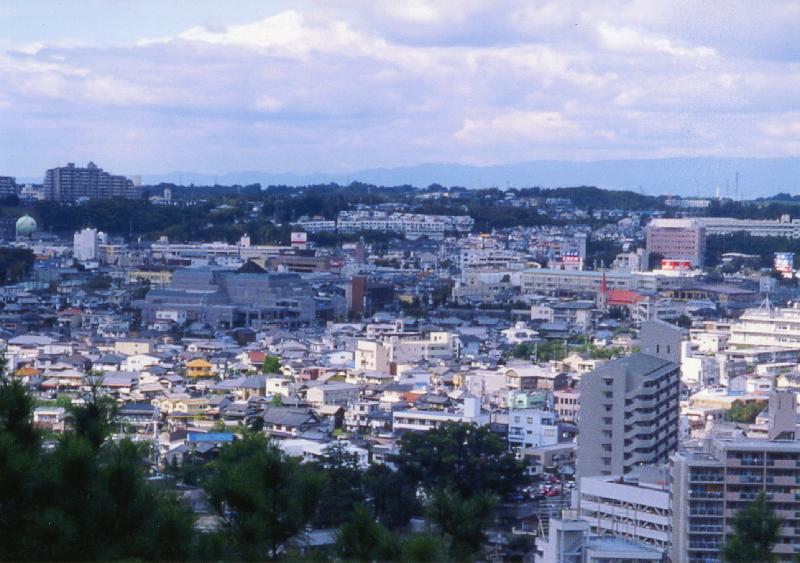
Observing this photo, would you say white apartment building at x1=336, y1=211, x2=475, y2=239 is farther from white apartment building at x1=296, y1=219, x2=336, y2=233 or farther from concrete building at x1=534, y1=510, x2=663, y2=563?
concrete building at x1=534, y1=510, x2=663, y2=563

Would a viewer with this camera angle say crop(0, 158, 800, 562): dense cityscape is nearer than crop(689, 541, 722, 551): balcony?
Yes

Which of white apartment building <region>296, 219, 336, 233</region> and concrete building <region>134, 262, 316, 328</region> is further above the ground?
white apartment building <region>296, 219, 336, 233</region>

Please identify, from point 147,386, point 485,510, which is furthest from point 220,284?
point 485,510

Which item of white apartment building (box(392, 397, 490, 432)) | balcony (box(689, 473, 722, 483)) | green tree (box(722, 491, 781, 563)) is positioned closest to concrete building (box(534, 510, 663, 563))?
green tree (box(722, 491, 781, 563))

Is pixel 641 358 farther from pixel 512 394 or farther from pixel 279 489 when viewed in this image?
pixel 279 489

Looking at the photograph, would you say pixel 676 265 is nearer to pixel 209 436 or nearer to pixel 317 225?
pixel 317 225

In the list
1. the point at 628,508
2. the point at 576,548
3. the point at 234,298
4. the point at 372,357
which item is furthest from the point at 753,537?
the point at 234,298
